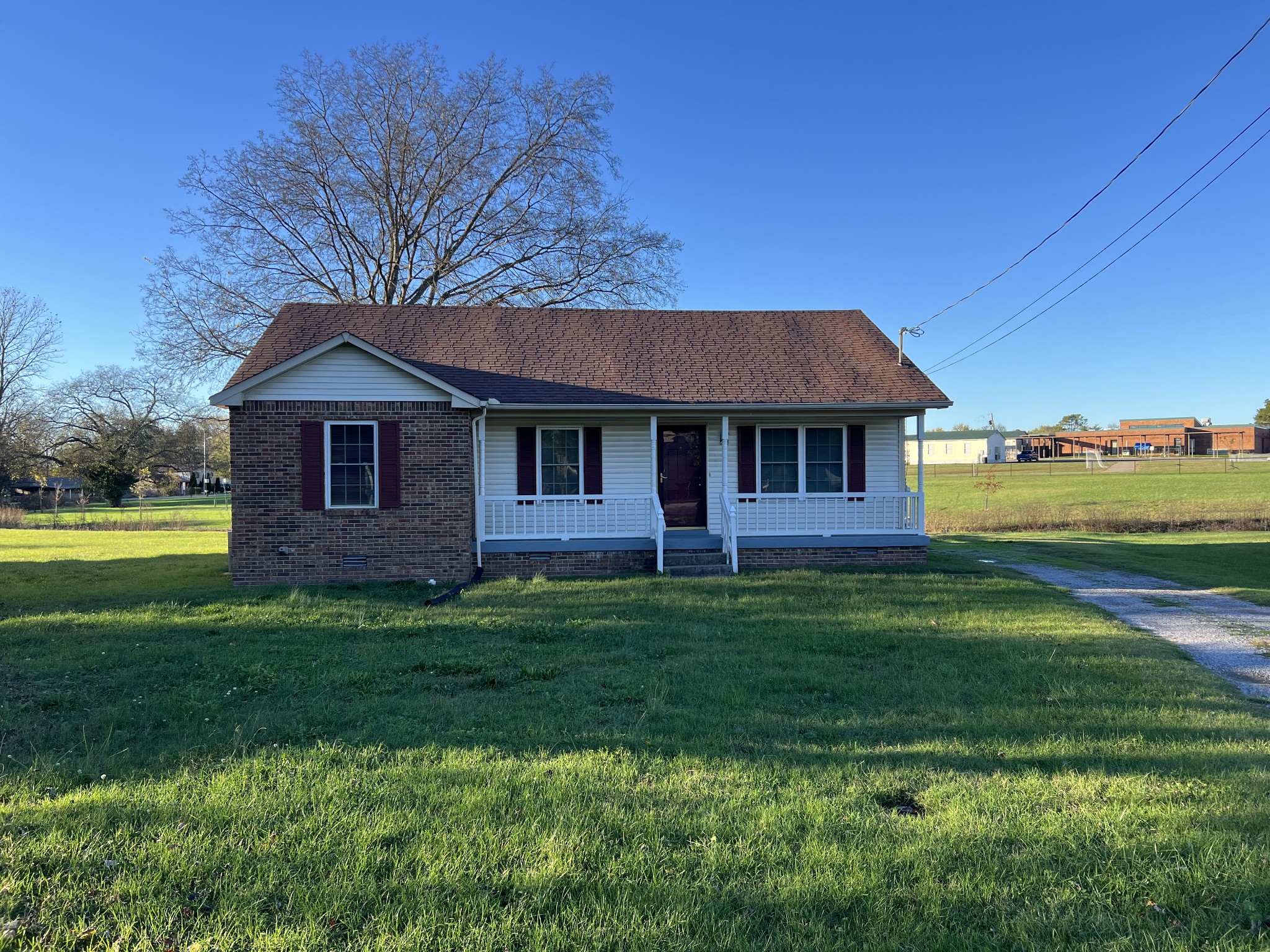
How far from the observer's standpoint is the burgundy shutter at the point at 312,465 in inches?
476

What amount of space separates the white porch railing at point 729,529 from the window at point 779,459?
1.13m

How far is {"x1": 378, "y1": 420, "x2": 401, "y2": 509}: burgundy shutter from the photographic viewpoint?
12234 millimetres

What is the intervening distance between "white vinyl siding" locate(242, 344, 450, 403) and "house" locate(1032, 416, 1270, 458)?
104 meters

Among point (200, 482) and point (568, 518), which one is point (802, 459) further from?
point (200, 482)

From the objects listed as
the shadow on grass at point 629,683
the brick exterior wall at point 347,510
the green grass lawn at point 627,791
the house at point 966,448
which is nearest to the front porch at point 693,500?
the brick exterior wall at point 347,510

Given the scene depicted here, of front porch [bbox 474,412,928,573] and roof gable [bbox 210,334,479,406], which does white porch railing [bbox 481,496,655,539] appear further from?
roof gable [bbox 210,334,479,406]

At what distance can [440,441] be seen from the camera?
489 inches

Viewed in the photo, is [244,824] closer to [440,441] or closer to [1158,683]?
[1158,683]

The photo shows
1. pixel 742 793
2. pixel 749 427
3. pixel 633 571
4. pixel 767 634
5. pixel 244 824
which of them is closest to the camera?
pixel 244 824

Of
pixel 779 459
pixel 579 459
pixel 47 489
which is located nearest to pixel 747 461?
pixel 779 459

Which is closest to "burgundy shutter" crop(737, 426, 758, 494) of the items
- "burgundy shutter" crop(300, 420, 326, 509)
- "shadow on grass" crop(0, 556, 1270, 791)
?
"shadow on grass" crop(0, 556, 1270, 791)

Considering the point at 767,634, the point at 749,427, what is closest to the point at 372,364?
the point at 749,427

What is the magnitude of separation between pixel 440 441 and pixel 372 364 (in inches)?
64.8

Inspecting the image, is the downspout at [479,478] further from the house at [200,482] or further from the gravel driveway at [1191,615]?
the house at [200,482]
